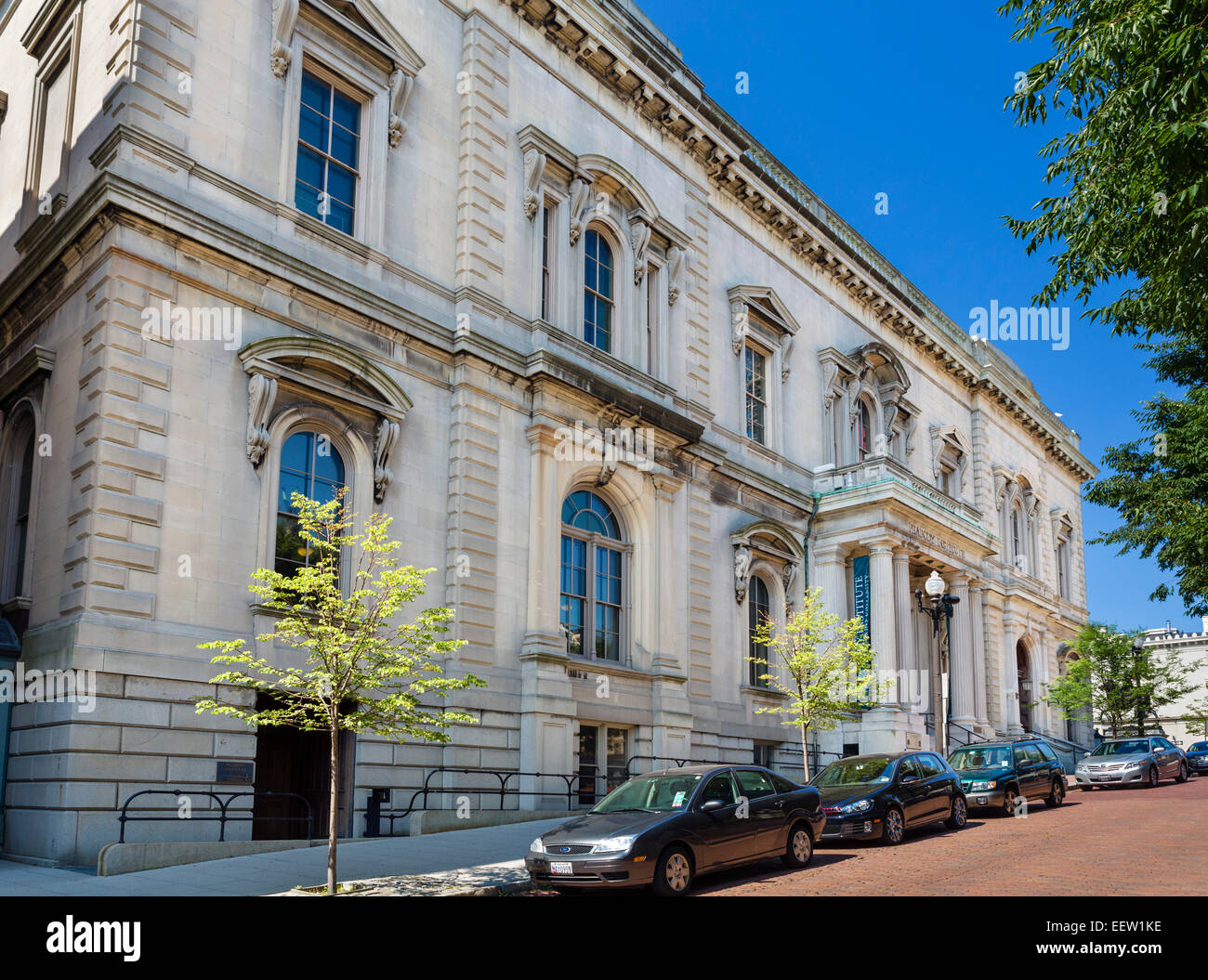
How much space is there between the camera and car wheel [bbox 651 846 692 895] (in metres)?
13.2

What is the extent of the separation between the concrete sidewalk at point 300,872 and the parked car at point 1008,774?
10.9 meters

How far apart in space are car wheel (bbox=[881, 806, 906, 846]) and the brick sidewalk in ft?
0.73

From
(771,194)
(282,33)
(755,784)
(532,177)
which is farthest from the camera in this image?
(771,194)

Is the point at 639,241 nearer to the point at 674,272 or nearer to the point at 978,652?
the point at 674,272

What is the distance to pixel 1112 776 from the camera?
33.7 meters

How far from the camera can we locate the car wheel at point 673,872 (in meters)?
13.2

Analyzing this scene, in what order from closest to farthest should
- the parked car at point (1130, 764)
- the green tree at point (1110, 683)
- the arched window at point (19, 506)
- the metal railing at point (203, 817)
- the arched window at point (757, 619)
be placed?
the metal railing at point (203, 817) → the arched window at point (19, 506) → the arched window at point (757, 619) → the parked car at point (1130, 764) → the green tree at point (1110, 683)

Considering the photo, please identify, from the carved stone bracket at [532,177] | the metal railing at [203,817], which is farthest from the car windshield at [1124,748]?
the metal railing at [203,817]

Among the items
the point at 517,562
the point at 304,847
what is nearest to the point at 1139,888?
the point at 304,847

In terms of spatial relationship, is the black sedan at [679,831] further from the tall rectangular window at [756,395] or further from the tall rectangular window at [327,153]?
the tall rectangular window at [756,395]

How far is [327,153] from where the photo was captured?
2178 cm

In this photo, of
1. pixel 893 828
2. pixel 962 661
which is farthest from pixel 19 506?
pixel 962 661

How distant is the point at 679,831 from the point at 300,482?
10.0 meters

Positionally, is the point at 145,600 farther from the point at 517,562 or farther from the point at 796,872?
the point at 796,872
